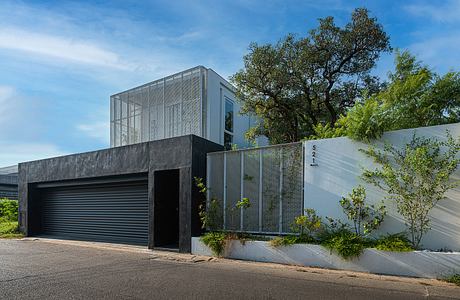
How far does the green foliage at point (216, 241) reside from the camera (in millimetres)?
10617

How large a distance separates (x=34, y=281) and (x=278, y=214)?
6.17 meters

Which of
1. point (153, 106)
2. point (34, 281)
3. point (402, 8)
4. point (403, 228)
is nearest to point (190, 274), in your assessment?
point (34, 281)

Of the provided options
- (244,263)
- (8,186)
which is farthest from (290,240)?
(8,186)

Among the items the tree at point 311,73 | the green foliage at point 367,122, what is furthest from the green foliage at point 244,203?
the tree at point 311,73

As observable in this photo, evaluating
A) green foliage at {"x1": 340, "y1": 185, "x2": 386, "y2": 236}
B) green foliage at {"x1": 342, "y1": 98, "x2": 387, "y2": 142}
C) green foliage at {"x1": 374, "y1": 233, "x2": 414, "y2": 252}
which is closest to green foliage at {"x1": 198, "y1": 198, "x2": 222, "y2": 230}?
green foliage at {"x1": 340, "y1": 185, "x2": 386, "y2": 236}

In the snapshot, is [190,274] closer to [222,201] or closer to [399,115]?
[222,201]

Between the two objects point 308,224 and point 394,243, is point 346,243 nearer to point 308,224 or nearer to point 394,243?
point 394,243

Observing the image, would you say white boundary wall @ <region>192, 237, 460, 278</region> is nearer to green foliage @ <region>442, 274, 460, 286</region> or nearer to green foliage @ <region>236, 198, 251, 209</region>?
green foliage @ <region>442, 274, 460, 286</region>

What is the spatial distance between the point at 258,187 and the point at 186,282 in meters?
4.32

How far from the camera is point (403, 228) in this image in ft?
28.5

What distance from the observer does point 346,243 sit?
866 cm

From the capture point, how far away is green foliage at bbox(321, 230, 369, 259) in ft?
27.8

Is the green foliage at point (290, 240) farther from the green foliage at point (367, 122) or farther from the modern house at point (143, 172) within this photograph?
the modern house at point (143, 172)

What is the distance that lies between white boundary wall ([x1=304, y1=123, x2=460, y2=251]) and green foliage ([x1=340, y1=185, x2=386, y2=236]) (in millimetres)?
163
